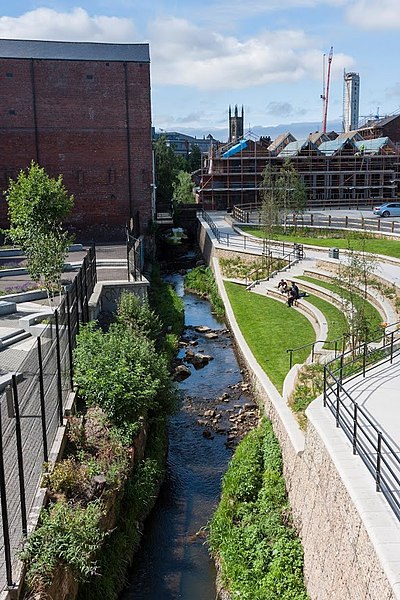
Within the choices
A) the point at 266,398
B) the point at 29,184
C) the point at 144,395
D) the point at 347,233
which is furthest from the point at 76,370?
the point at 347,233

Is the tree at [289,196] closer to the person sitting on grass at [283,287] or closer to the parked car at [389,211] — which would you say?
the parked car at [389,211]

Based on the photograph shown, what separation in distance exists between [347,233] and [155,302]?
13008 mm

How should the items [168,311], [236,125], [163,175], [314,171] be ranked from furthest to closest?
[236,125] → [163,175] → [314,171] → [168,311]

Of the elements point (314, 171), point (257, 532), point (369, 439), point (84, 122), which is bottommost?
point (257, 532)

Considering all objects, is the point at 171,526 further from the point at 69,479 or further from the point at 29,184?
the point at 29,184

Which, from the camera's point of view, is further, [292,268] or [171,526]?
[292,268]

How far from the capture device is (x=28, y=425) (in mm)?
9227

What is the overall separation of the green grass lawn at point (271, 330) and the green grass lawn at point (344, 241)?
4.70m

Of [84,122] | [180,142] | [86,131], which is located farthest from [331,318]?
[180,142]

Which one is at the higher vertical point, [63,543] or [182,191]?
[182,191]

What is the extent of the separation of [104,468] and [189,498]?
2754mm

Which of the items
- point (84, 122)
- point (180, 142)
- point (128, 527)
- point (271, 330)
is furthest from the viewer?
point (180, 142)

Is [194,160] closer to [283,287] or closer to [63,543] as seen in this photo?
[283,287]

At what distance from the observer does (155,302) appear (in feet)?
85.8
